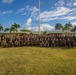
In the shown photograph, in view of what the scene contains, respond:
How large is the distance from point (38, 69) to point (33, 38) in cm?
837

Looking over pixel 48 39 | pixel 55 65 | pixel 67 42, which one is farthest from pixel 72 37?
pixel 55 65

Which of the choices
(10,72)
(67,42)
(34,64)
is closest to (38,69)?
(34,64)

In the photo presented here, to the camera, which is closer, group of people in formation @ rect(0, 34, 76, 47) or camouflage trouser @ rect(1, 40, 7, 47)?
group of people in formation @ rect(0, 34, 76, 47)

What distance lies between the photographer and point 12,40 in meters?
15.1

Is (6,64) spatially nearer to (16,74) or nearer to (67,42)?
(16,74)

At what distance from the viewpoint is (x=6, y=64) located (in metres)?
7.79

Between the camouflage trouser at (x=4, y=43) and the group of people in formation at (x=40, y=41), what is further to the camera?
the camouflage trouser at (x=4, y=43)

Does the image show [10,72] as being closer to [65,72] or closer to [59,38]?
[65,72]

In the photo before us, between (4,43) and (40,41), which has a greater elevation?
(40,41)

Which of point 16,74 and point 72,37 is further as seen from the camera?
point 72,37

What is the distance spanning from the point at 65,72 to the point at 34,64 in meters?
1.95

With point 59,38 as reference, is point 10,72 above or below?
below

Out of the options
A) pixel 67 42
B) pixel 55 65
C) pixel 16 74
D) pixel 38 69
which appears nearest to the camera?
pixel 16 74

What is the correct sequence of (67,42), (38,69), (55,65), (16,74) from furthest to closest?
(67,42) → (55,65) → (38,69) → (16,74)
